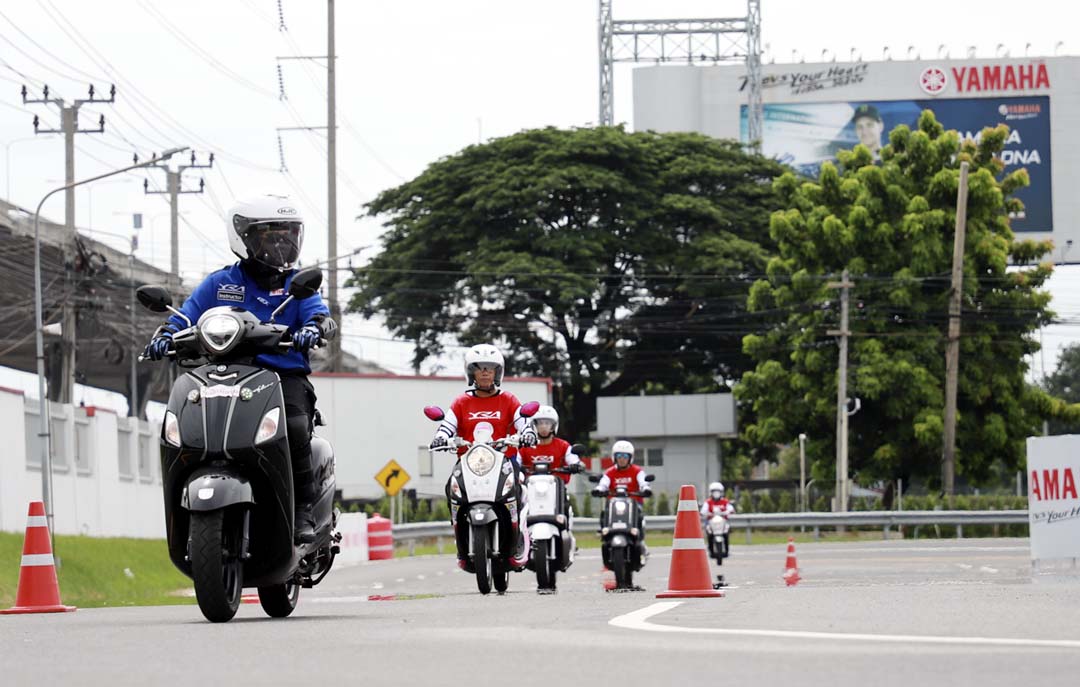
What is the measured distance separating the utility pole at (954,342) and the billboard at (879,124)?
30.4 m

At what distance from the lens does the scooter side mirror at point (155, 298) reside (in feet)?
33.3

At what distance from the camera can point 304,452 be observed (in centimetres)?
1040

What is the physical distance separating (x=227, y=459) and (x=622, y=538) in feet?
30.6

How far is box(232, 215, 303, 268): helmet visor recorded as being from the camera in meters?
10.6

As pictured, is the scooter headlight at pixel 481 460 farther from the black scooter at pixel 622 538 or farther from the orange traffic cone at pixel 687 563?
the black scooter at pixel 622 538

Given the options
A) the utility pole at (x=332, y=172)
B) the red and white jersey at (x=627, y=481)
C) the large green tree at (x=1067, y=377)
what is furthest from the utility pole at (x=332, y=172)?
the large green tree at (x=1067, y=377)

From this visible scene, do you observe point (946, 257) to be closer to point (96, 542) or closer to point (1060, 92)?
point (96, 542)

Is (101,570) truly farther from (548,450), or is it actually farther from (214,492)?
(214,492)

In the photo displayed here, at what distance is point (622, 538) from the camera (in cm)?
1886

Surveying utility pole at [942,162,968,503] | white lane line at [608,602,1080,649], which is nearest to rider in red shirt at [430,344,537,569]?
white lane line at [608,602,1080,649]

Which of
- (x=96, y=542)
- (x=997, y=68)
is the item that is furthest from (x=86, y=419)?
(x=997, y=68)

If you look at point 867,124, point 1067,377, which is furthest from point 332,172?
point 1067,377

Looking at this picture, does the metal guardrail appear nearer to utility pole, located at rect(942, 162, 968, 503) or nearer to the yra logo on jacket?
utility pole, located at rect(942, 162, 968, 503)

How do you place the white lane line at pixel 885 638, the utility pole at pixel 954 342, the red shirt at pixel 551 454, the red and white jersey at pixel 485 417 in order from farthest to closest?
the utility pole at pixel 954 342 → the red shirt at pixel 551 454 → the red and white jersey at pixel 485 417 → the white lane line at pixel 885 638
